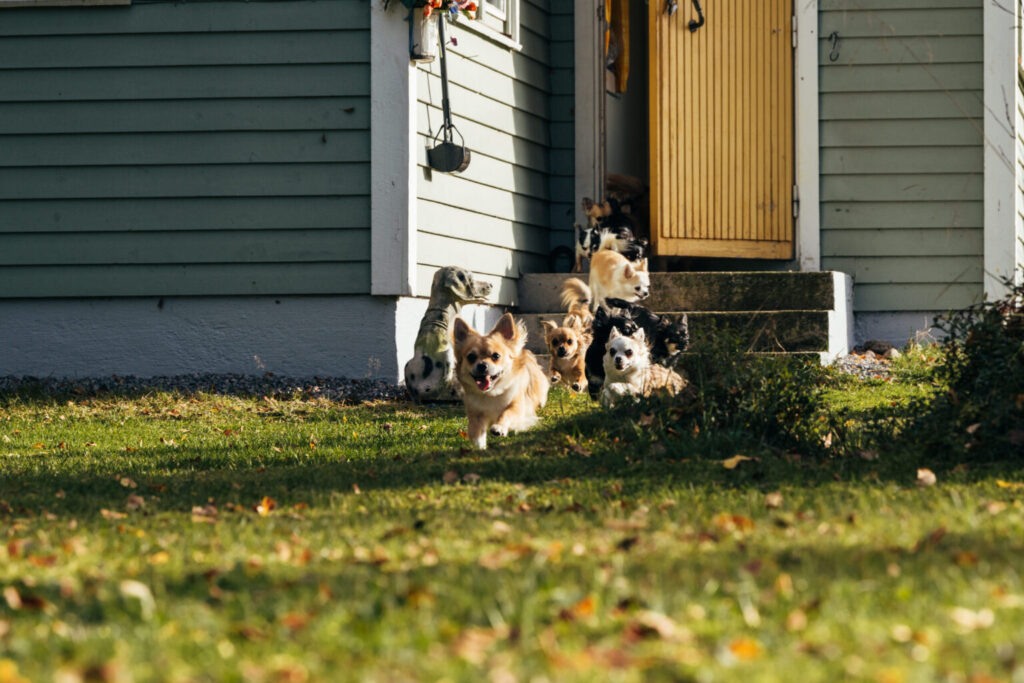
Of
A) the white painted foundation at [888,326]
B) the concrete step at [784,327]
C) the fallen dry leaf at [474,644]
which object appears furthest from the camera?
the white painted foundation at [888,326]

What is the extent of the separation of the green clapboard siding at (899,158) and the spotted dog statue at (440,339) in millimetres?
3479

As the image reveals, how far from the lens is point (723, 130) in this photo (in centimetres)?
986

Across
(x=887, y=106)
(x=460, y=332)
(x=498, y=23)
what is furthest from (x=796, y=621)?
(x=887, y=106)

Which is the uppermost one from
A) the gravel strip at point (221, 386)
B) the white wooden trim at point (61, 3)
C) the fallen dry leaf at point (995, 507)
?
the white wooden trim at point (61, 3)

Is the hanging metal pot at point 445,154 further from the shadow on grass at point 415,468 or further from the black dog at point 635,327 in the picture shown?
the shadow on grass at point 415,468

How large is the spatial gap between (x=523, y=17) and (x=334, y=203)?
2.54 meters

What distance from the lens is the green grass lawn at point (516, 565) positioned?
2.04 metres

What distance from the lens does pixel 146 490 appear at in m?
4.36

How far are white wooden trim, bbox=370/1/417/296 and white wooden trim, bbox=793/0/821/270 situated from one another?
11.1 feet

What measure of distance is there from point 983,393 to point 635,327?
2.67 meters

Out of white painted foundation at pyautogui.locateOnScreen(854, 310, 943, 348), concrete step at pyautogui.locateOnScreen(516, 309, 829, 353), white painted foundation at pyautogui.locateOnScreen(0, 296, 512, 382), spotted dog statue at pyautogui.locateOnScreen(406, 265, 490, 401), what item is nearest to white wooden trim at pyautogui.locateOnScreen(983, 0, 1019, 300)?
white painted foundation at pyautogui.locateOnScreen(854, 310, 943, 348)

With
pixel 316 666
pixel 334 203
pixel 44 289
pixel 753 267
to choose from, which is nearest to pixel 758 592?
pixel 316 666

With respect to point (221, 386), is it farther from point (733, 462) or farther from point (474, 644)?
point (474, 644)

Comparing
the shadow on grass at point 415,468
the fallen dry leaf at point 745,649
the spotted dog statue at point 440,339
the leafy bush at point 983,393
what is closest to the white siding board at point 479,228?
the spotted dog statue at point 440,339
